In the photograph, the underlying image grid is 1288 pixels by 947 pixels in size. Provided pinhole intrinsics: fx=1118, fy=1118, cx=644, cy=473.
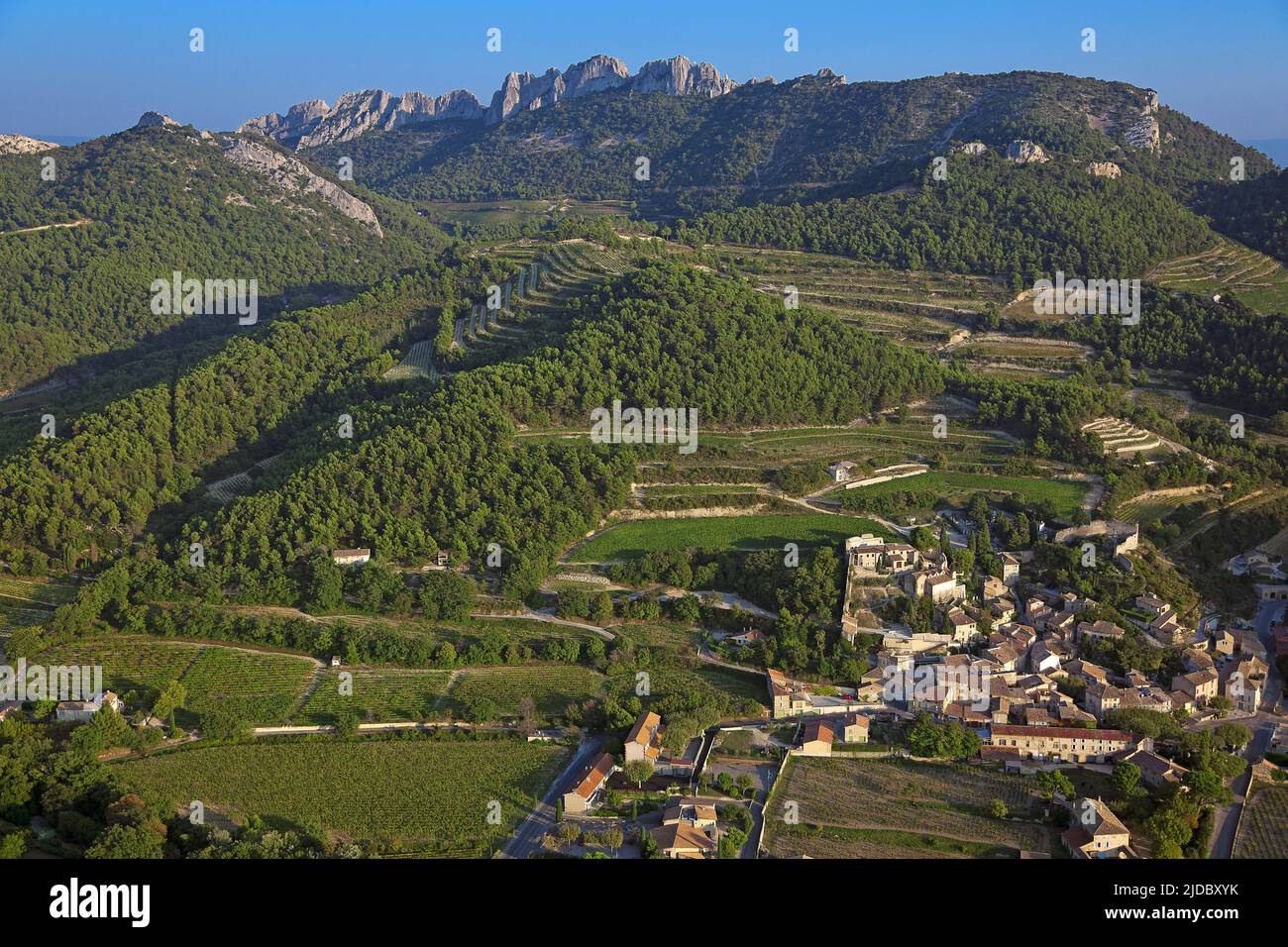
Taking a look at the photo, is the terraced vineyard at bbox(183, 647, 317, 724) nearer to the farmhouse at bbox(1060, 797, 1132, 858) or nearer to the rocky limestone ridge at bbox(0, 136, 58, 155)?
the farmhouse at bbox(1060, 797, 1132, 858)

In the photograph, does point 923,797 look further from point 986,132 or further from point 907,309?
point 986,132

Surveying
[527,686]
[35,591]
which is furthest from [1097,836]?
[35,591]

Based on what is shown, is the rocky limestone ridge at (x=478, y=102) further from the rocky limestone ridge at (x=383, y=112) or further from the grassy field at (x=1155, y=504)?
the grassy field at (x=1155, y=504)

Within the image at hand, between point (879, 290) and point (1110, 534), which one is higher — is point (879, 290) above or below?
above

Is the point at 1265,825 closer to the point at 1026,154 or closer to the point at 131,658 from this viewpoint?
the point at 131,658

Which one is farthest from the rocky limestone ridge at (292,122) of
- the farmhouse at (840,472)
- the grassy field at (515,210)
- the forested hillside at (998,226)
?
the farmhouse at (840,472)

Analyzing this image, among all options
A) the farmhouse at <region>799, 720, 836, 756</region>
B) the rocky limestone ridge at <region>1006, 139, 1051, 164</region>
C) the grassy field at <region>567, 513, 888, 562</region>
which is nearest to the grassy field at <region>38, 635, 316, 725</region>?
the grassy field at <region>567, 513, 888, 562</region>
